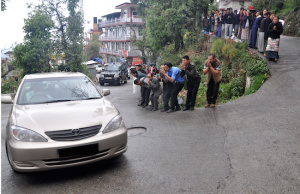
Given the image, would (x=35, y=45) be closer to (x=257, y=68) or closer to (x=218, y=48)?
(x=218, y=48)

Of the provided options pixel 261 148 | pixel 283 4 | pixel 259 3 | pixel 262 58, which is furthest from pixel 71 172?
pixel 259 3

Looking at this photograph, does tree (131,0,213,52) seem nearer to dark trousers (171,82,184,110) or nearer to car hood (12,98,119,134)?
dark trousers (171,82,184,110)

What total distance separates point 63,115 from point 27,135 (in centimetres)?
61

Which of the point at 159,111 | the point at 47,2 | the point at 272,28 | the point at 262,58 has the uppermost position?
the point at 47,2

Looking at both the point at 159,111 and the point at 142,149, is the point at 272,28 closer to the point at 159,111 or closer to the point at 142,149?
the point at 159,111

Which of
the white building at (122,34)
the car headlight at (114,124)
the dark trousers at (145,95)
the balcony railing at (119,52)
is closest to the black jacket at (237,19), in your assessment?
the dark trousers at (145,95)

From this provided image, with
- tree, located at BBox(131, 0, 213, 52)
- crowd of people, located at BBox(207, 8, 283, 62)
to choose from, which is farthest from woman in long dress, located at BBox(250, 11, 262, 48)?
tree, located at BBox(131, 0, 213, 52)

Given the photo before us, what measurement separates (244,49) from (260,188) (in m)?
8.58

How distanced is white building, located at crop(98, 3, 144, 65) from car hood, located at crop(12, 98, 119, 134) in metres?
41.3

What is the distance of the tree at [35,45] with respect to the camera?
2024cm

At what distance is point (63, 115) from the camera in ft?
13.7

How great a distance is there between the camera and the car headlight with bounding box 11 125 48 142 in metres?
3.81

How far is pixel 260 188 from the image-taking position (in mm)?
3496

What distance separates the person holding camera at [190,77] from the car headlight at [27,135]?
5.06 m
